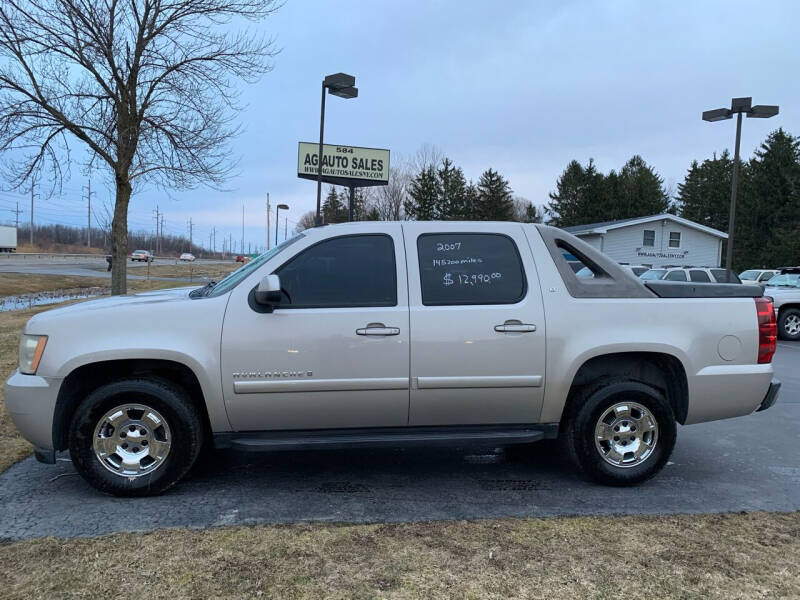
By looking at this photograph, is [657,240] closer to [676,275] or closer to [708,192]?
[676,275]

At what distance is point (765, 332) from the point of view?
13.7ft

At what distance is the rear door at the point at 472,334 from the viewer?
12.7 ft

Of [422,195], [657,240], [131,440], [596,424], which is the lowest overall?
[131,440]

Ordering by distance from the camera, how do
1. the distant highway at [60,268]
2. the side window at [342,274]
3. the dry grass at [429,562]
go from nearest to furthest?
the dry grass at [429,562] → the side window at [342,274] → the distant highway at [60,268]

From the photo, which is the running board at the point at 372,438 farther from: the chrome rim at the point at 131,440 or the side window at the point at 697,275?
the side window at the point at 697,275

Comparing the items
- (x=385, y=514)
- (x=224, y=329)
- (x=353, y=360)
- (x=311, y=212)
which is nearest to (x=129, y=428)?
(x=224, y=329)

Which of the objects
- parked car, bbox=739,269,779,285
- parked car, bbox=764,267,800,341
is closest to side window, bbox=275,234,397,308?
parked car, bbox=764,267,800,341

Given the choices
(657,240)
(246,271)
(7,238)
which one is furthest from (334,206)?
(246,271)

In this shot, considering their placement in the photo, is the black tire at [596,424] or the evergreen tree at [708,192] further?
the evergreen tree at [708,192]

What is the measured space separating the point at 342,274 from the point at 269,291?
57 centimetres

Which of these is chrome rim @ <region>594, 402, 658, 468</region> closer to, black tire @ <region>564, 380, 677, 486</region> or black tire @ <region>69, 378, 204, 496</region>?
black tire @ <region>564, 380, 677, 486</region>

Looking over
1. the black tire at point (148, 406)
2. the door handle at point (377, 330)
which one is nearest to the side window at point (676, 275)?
the door handle at point (377, 330)

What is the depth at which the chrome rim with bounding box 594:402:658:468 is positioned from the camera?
4.12 meters

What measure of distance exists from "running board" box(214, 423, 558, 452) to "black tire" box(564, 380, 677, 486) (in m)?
0.27
